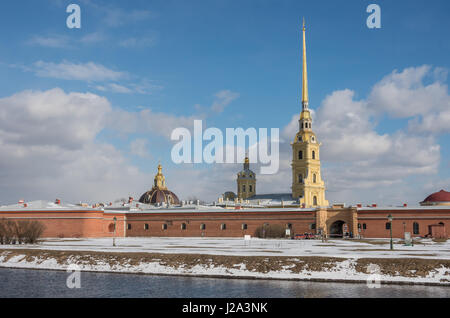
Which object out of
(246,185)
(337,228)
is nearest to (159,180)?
(246,185)

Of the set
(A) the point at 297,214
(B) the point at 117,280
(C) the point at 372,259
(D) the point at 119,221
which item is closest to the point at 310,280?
(C) the point at 372,259

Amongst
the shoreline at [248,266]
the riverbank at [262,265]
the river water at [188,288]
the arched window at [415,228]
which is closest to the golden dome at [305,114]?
the arched window at [415,228]

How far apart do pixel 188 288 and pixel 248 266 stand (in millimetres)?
5978

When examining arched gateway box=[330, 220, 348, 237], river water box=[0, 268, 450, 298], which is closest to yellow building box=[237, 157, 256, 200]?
arched gateway box=[330, 220, 348, 237]

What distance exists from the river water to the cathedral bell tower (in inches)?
3057

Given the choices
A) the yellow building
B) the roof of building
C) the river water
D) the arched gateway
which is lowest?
the river water

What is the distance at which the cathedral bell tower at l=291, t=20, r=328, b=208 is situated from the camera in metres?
103

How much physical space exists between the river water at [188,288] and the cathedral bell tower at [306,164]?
7764 centimetres

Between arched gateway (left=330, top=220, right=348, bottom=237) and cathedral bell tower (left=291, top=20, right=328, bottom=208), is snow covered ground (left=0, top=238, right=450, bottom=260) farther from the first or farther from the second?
cathedral bell tower (left=291, top=20, right=328, bottom=208)

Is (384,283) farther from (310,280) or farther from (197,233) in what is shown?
(197,233)

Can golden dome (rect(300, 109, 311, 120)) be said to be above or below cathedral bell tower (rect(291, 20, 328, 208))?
above

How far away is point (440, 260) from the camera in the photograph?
91.9ft

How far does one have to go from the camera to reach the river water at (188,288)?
22516mm

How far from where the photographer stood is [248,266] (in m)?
29.5
